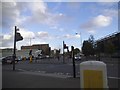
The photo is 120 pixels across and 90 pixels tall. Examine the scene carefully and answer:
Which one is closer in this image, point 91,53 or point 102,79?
point 102,79

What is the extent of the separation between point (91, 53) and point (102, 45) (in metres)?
4.63

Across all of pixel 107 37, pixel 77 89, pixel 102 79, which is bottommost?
pixel 77 89

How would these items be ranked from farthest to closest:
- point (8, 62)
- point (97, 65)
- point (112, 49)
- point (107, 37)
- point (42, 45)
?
point (42, 45)
point (107, 37)
point (112, 49)
point (8, 62)
point (97, 65)

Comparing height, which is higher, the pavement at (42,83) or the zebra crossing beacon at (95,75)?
the zebra crossing beacon at (95,75)

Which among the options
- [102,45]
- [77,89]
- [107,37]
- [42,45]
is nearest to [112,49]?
[102,45]

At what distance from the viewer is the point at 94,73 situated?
23.0 ft

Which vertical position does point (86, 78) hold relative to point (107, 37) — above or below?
below

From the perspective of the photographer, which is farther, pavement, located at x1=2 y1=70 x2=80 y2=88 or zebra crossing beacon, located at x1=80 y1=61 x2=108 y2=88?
pavement, located at x1=2 y1=70 x2=80 y2=88

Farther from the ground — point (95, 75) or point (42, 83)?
point (95, 75)

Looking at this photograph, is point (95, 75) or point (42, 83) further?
point (42, 83)

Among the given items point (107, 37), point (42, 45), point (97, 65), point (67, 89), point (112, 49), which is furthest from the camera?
point (42, 45)

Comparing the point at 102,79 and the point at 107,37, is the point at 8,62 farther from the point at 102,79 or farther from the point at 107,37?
the point at 107,37

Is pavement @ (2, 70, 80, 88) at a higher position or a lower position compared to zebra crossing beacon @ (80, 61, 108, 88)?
lower

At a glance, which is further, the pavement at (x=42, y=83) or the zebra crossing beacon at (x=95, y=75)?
the pavement at (x=42, y=83)
